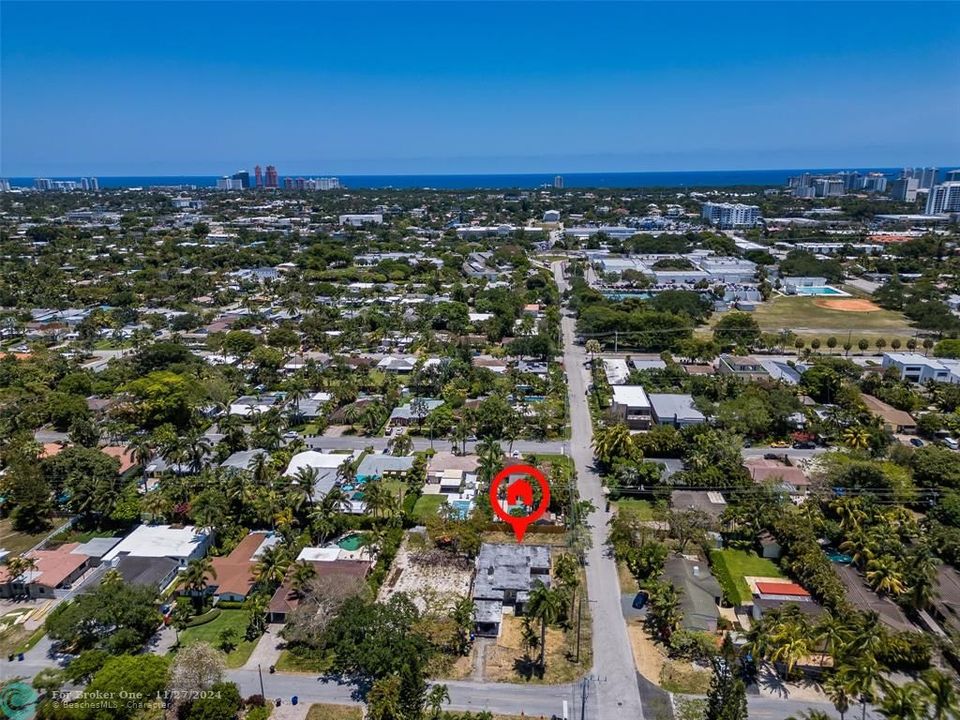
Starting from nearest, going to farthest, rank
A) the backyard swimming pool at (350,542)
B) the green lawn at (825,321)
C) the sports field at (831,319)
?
the backyard swimming pool at (350,542), the sports field at (831,319), the green lawn at (825,321)

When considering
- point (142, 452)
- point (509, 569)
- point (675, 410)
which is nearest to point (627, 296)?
point (675, 410)

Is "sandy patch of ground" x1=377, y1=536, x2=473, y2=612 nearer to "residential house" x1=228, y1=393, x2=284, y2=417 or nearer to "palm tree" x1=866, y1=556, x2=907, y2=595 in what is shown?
"palm tree" x1=866, y1=556, x2=907, y2=595

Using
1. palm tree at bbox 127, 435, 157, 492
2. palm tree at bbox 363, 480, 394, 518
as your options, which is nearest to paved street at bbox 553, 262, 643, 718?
palm tree at bbox 363, 480, 394, 518

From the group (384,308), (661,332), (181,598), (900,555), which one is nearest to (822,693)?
(900,555)

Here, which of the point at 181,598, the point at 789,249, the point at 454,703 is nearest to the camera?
the point at 454,703

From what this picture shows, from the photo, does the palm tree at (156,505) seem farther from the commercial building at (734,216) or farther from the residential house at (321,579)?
the commercial building at (734,216)

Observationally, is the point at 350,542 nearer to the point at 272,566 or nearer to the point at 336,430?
the point at 272,566

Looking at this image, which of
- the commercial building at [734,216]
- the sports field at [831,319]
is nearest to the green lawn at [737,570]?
the sports field at [831,319]

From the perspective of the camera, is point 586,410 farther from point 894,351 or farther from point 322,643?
point 894,351
